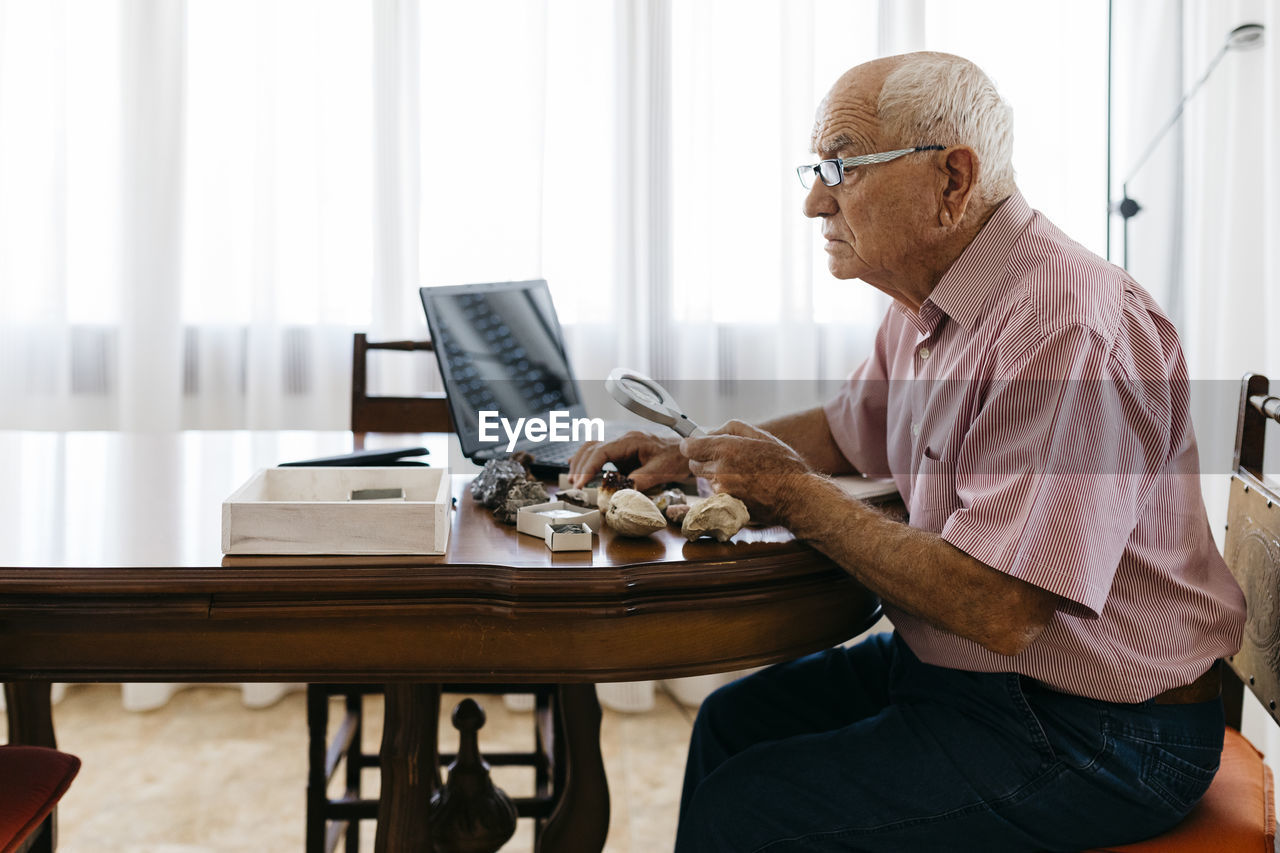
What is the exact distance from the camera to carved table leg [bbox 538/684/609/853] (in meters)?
1.49

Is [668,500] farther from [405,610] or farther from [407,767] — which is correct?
[407,767]

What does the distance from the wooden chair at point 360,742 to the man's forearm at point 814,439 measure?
0.65 metres

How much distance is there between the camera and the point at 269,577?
0.98 meters

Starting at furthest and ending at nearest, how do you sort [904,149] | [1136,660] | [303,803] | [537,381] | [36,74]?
[36,74] → [303,803] → [537,381] → [904,149] → [1136,660]

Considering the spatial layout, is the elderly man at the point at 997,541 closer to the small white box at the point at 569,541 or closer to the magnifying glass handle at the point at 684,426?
the magnifying glass handle at the point at 684,426

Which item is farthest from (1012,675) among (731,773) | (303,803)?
(303,803)

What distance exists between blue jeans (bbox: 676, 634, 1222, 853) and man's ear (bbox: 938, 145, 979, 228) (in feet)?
1.75

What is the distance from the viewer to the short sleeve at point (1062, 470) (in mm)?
1001

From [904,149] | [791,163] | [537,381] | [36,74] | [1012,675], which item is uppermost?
[36,74]

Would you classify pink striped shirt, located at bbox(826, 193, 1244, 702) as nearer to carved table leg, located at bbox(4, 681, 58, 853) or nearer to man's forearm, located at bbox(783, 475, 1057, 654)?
man's forearm, located at bbox(783, 475, 1057, 654)

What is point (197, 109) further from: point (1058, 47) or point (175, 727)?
point (1058, 47)

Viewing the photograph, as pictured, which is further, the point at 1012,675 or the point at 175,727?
the point at 175,727

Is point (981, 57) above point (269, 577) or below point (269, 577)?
above

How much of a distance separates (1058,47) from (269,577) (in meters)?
2.54
